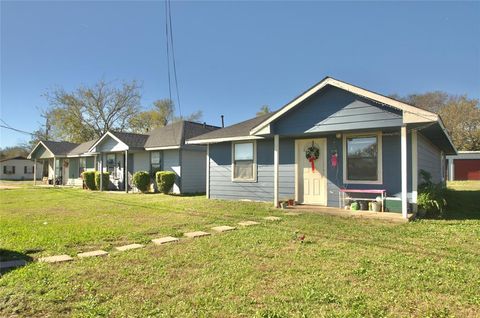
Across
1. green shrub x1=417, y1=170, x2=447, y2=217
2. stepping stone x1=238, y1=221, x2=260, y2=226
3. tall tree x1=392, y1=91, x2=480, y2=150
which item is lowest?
stepping stone x1=238, y1=221, x2=260, y2=226

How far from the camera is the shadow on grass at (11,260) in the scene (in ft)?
14.9

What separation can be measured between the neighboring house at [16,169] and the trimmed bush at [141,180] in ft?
125

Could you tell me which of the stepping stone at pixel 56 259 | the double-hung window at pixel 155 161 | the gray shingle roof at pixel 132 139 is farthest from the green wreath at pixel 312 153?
the gray shingle roof at pixel 132 139

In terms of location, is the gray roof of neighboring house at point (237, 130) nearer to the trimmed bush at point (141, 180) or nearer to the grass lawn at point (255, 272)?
the grass lawn at point (255, 272)

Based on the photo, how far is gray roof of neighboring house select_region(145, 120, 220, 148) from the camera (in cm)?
1740

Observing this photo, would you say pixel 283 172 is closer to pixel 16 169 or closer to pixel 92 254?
pixel 92 254

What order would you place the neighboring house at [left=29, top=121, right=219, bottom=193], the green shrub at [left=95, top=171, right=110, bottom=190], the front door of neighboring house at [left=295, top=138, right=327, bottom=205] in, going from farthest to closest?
the green shrub at [left=95, top=171, right=110, bottom=190] → the neighboring house at [left=29, top=121, right=219, bottom=193] → the front door of neighboring house at [left=295, top=138, right=327, bottom=205]

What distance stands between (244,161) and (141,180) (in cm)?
759

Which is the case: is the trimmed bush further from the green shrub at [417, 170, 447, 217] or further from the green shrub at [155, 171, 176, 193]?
the green shrub at [417, 170, 447, 217]

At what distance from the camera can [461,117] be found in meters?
39.2

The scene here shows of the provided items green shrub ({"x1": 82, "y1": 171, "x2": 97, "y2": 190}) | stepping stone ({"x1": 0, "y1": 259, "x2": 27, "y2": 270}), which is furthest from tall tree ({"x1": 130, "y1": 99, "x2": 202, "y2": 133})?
stepping stone ({"x1": 0, "y1": 259, "x2": 27, "y2": 270})

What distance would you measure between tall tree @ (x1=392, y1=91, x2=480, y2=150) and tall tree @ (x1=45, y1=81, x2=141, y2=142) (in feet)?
114

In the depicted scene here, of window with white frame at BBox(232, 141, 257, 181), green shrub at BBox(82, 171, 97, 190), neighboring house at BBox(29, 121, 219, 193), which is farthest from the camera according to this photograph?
green shrub at BBox(82, 171, 97, 190)

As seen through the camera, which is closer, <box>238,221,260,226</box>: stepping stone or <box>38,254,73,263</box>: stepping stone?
<box>38,254,73,263</box>: stepping stone
